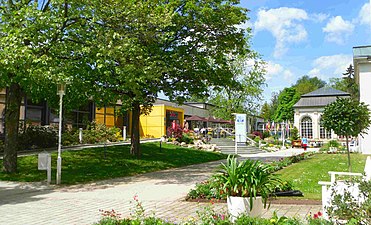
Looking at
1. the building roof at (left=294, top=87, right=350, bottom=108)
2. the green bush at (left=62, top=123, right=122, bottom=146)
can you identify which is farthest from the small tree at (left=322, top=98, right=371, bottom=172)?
the building roof at (left=294, top=87, right=350, bottom=108)

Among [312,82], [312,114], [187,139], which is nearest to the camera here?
[187,139]

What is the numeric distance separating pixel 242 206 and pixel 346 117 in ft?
29.4

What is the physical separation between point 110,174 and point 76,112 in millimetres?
13677

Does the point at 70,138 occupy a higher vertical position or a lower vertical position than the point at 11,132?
lower

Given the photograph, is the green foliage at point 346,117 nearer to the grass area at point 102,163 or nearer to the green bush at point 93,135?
the grass area at point 102,163

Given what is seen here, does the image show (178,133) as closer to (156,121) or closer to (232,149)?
(232,149)

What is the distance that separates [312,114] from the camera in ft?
162

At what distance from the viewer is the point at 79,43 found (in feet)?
41.6

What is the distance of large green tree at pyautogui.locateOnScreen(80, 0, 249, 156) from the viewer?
12453 millimetres

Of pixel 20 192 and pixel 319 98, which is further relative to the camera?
pixel 319 98

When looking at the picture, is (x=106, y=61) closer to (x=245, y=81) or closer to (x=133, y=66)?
(x=133, y=66)

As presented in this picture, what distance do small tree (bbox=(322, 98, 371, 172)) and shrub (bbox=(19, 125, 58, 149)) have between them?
16.1 meters

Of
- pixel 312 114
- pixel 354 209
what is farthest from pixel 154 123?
pixel 354 209

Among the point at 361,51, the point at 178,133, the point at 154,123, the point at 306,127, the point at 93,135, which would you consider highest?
the point at 361,51
